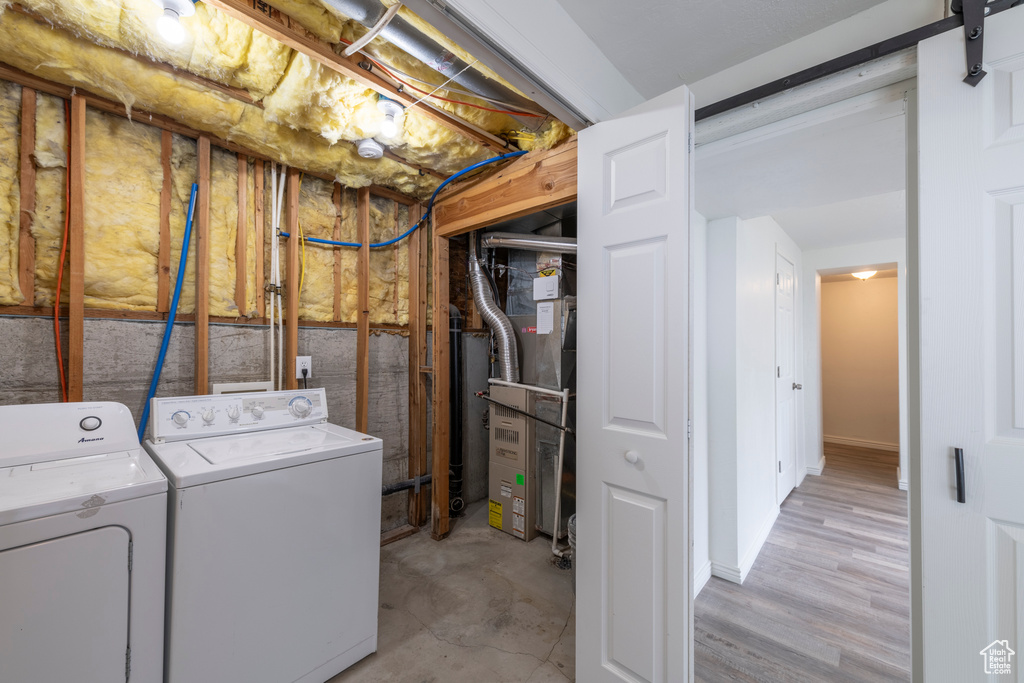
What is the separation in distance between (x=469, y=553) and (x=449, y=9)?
8.54 ft

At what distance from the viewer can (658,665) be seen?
1.25 metres

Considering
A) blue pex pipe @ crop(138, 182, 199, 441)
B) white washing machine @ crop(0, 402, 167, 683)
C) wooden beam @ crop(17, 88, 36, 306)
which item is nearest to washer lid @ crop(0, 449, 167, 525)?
white washing machine @ crop(0, 402, 167, 683)

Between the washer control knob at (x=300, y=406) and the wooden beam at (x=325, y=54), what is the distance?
1.49 meters

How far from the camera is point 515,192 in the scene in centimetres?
196

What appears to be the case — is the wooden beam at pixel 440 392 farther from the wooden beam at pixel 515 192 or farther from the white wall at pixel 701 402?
the white wall at pixel 701 402

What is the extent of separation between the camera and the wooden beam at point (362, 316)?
95.0 inches

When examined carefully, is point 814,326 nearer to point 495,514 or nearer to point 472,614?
point 495,514

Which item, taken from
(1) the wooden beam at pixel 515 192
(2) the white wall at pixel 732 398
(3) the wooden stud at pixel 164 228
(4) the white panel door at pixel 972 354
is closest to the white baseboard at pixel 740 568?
(2) the white wall at pixel 732 398

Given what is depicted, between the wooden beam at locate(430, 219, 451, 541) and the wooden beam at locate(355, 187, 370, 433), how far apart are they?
420 millimetres

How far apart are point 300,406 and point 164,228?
3.34 feet

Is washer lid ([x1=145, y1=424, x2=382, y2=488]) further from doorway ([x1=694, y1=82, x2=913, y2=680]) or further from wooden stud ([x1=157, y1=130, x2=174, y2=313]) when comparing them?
doorway ([x1=694, y1=82, x2=913, y2=680])

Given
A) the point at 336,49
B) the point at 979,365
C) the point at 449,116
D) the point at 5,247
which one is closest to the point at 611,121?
the point at 449,116

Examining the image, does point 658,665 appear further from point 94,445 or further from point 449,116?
point 449,116

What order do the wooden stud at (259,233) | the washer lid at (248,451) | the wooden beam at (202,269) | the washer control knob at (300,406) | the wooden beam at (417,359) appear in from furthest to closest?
the wooden beam at (417,359) → the wooden stud at (259,233) → the washer control knob at (300,406) → the wooden beam at (202,269) → the washer lid at (248,451)
